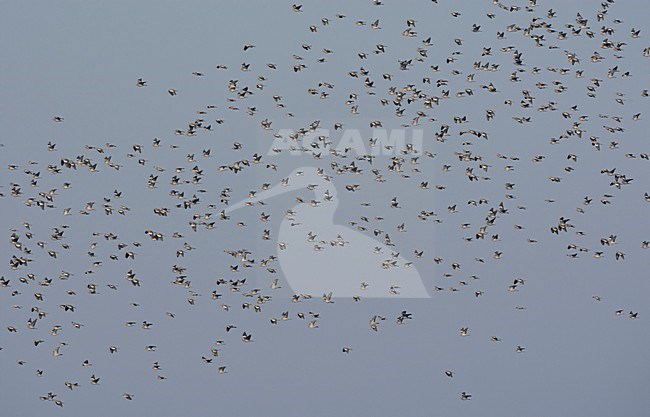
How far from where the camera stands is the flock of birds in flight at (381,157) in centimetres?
651

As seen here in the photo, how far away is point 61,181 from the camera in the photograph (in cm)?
672

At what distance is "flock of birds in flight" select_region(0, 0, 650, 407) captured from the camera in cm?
651

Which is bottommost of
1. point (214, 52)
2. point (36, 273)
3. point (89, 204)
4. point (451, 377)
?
point (451, 377)

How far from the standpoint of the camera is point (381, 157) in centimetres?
660

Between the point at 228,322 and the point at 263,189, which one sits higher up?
the point at 263,189

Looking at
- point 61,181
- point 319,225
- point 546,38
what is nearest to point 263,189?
point 319,225

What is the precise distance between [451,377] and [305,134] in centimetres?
180

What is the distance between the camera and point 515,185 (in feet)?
21.6

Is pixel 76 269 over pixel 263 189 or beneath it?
beneath

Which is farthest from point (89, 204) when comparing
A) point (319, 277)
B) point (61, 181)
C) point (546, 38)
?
point (546, 38)

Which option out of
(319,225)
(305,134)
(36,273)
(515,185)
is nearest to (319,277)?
(319,225)

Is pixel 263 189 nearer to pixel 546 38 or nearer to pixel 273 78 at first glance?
pixel 273 78

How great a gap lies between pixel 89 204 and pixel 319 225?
57.6 inches

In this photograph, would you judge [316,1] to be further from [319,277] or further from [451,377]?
[451,377]
